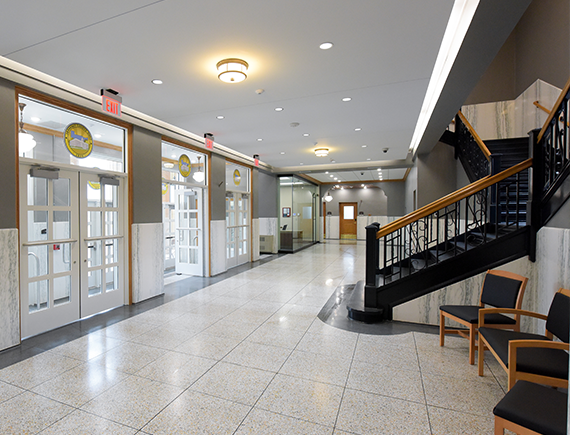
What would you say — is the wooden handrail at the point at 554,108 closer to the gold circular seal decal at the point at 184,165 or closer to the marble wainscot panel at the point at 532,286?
the marble wainscot panel at the point at 532,286

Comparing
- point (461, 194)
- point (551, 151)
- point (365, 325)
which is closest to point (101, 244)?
point (365, 325)

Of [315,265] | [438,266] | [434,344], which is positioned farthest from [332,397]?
[315,265]

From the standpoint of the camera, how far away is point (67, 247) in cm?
425

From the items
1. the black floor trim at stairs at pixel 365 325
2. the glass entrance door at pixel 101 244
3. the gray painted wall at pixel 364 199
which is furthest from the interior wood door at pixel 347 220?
the glass entrance door at pixel 101 244

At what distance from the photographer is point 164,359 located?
3141 mm

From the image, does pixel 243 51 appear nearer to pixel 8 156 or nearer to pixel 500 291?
pixel 8 156

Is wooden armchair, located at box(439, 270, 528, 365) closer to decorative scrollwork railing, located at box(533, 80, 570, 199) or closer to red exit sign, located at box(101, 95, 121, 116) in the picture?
decorative scrollwork railing, located at box(533, 80, 570, 199)

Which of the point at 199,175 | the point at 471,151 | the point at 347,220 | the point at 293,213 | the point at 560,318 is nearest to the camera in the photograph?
the point at 560,318

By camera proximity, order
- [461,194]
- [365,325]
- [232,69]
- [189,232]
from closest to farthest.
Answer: [232,69]
[461,194]
[365,325]
[189,232]

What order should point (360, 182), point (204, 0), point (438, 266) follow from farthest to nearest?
1. point (360, 182)
2. point (438, 266)
3. point (204, 0)

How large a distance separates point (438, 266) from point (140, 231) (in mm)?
4726

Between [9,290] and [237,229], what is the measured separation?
5.77 meters

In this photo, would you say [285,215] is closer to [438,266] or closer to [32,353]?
[438,266]

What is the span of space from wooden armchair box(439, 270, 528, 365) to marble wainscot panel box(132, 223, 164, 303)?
15.4 feet
